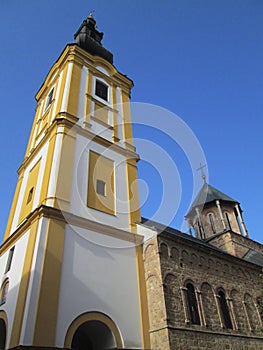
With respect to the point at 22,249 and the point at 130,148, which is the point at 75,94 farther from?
the point at 22,249

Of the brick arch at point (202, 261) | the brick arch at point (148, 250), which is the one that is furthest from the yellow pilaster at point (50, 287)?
the brick arch at point (202, 261)

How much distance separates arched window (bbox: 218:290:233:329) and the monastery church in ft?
0.19

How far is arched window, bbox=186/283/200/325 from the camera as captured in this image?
36.1 ft

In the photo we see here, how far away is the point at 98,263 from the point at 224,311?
5.97m

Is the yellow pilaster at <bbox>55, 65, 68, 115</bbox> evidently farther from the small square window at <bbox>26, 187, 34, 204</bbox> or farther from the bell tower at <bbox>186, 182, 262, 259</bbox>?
the bell tower at <bbox>186, 182, 262, 259</bbox>

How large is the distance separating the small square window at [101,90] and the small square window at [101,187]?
658 centimetres

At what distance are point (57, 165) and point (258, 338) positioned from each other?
37.5 feet

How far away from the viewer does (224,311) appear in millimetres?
12500

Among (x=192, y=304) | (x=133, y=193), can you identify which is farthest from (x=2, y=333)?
(x=133, y=193)

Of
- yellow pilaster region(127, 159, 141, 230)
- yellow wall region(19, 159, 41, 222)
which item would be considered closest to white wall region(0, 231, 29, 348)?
yellow wall region(19, 159, 41, 222)

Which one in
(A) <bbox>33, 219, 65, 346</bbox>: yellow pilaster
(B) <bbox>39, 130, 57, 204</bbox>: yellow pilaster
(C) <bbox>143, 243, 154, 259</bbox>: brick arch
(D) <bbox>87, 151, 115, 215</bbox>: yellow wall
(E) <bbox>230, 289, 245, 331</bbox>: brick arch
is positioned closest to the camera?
(A) <bbox>33, 219, 65, 346</bbox>: yellow pilaster

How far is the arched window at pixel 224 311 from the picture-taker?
1212cm

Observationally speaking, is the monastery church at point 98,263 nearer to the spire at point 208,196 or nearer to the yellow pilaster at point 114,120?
the yellow pilaster at point 114,120

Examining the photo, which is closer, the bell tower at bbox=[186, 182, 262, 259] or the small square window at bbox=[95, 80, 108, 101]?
the small square window at bbox=[95, 80, 108, 101]
